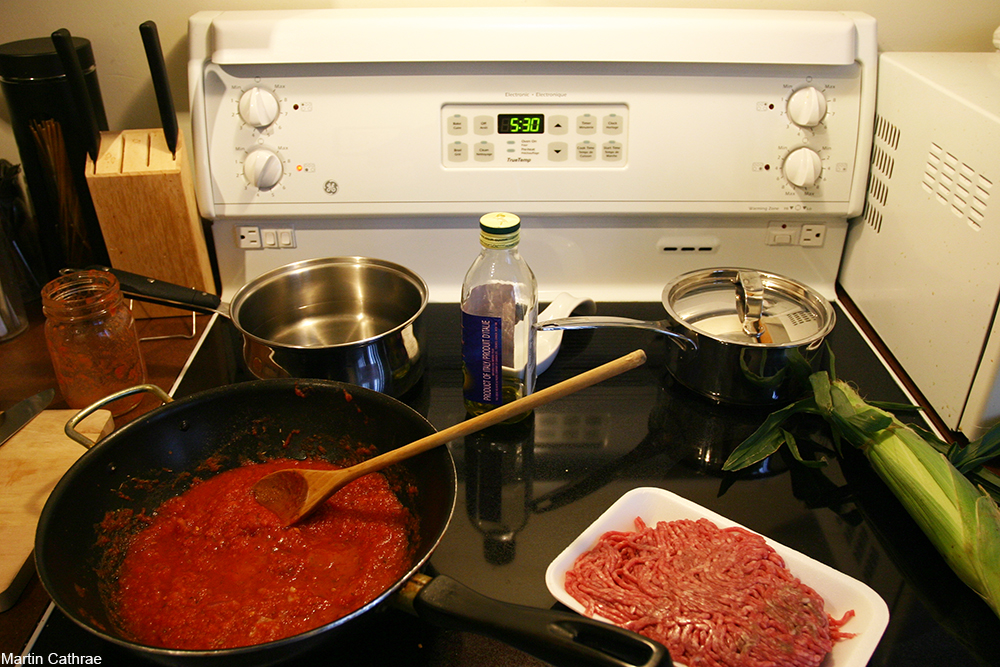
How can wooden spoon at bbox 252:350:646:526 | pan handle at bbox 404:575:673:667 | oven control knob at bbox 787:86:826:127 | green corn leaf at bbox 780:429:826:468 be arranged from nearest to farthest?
pan handle at bbox 404:575:673:667 < wooden spoon at bbox 252:350:646:526 < green corn leaf at bbox 780:429:826:468 < oven control knob at bbox 787:86:826:127

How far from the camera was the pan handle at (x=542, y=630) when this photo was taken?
526 mm

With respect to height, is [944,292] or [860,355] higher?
[944,292]

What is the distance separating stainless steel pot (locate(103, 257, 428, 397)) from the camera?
0.89m

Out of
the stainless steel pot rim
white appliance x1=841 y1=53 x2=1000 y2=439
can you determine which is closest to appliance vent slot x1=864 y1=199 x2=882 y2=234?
white appliance x1=841 y1=53 x2=1000 y2=439

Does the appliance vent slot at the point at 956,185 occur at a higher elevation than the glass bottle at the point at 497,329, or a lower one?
higher

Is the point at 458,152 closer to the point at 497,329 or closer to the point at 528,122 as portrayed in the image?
the point at 528,122

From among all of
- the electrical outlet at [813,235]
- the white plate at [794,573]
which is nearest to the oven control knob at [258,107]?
the white plate at [794,573]

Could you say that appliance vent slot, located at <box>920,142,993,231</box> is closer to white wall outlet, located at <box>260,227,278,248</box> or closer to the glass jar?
white wall outlet, located at <box>260,227,278,248</box>

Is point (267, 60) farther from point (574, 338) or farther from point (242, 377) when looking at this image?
point (574, 338)

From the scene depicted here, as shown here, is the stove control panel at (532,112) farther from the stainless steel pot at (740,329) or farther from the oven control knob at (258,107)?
the stainless steel pot at (740,329)

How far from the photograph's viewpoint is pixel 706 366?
98cm

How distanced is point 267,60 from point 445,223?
35cm

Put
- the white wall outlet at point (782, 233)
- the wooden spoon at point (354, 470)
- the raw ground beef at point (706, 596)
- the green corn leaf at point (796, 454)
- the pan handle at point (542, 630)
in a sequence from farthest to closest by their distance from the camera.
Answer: the white wall outlet at point (782, 233)
the green corn leaf at point (796, 454)
the wooden spoon at point (354, 470)
the raw ground beef at point (706, 596)
the pan handle at point (542, 630)

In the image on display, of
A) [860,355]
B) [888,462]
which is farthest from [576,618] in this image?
[860,355]
